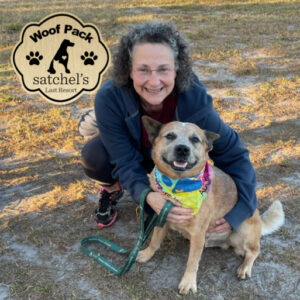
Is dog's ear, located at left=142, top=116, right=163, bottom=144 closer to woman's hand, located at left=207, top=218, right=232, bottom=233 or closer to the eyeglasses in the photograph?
the eyeglasses

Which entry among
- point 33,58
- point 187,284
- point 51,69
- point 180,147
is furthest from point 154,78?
point 51,69

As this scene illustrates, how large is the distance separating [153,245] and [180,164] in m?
0.81

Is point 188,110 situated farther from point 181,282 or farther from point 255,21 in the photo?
point 255,21

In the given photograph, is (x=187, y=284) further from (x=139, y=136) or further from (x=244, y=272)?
(x=139, y=136)

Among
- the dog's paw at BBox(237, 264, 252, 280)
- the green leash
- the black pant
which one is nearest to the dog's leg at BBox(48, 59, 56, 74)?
the black pant

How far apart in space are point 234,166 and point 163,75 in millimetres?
908

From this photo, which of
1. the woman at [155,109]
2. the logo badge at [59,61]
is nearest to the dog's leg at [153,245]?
the woman at [155,109]

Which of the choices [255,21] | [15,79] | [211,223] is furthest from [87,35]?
[255,21]

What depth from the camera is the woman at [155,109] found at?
242 cm

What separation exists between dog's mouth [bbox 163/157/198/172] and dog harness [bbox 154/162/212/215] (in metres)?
0.08

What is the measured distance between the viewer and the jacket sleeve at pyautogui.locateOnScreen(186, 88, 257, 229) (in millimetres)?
2652

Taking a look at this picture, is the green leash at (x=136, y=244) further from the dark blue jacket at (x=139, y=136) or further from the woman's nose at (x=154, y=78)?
the woman's nose at (x=154, y=78)

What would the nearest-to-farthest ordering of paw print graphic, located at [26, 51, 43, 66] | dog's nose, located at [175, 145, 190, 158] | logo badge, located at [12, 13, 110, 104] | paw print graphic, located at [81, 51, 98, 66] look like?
dog's nose, located at [175, 145, 190, 158]
paw print graphic, located at [81, 51, 98, 66]
logo badge, located at [12, 13, 110, 104]
paw print graphic, located at [26, 51, 43, 66]

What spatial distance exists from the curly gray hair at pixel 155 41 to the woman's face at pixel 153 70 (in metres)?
0.05
